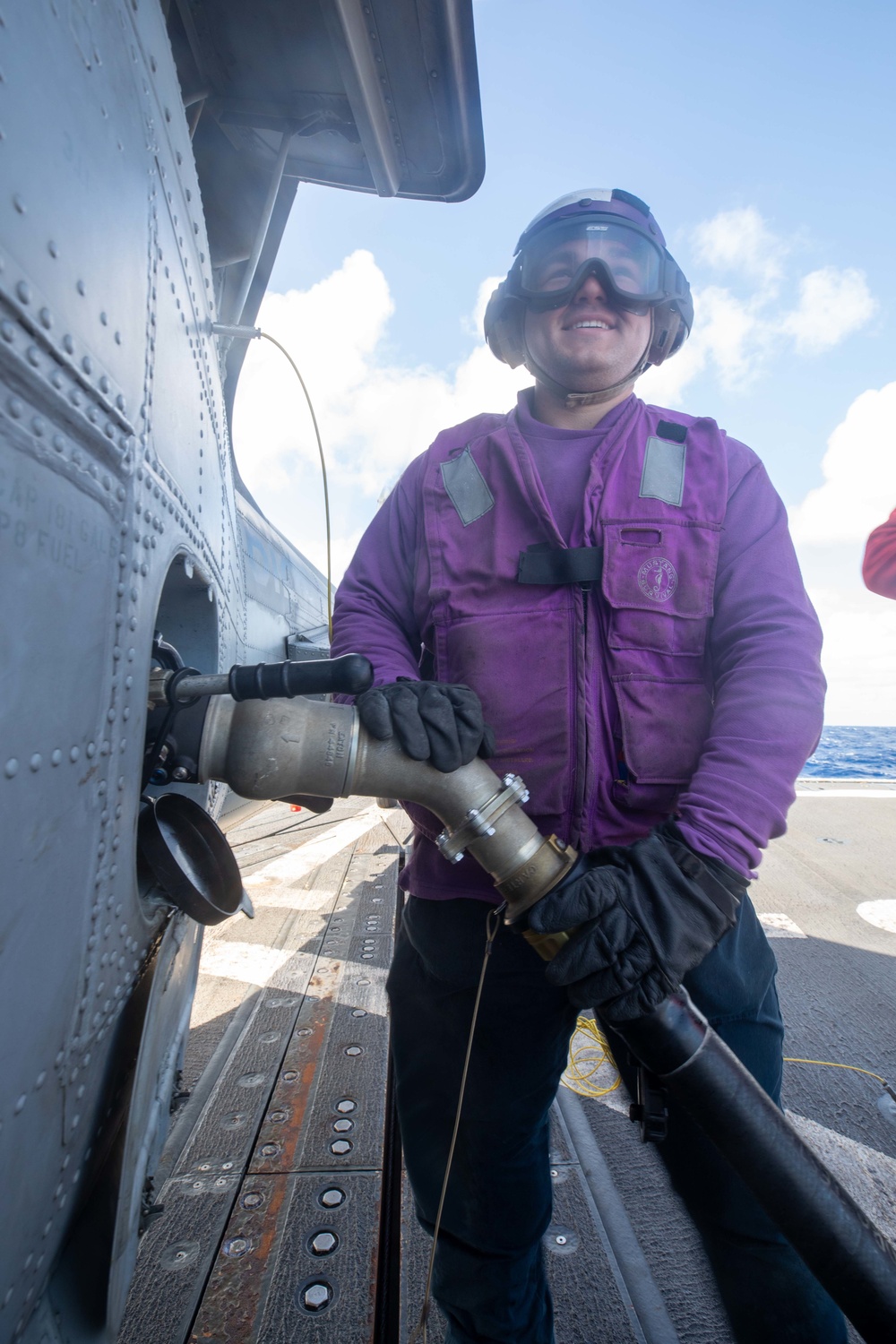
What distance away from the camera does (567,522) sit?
186 centimetres

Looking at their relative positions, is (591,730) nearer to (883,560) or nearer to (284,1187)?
(284,1187)

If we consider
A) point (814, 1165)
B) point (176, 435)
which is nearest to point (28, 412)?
point (176, 435)

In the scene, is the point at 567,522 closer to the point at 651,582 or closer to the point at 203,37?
the point at 651,582

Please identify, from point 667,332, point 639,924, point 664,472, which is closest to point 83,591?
point 639,924

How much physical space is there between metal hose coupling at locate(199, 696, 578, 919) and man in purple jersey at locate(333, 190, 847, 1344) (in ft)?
0.19

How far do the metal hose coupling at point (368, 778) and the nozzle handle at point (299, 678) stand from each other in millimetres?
81

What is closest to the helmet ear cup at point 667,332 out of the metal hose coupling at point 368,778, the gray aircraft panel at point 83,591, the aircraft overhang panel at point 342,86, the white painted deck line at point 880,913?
the aircraft overhang panel at point 342,86

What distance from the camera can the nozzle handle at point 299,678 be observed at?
131 cm

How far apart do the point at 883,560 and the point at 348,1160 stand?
13.1ft

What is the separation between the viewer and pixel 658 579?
5.58 ft

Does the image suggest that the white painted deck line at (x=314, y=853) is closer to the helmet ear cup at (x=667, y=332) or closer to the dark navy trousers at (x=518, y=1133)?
the dark navy trousers at (x=518, y=1133)

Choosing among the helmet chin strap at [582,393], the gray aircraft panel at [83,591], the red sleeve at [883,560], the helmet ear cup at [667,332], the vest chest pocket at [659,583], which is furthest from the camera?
the red sleeve at [883,560]

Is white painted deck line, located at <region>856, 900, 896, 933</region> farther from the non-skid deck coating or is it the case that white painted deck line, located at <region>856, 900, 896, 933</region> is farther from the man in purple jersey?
the man in purple jersey

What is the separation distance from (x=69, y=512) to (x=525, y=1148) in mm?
1860
